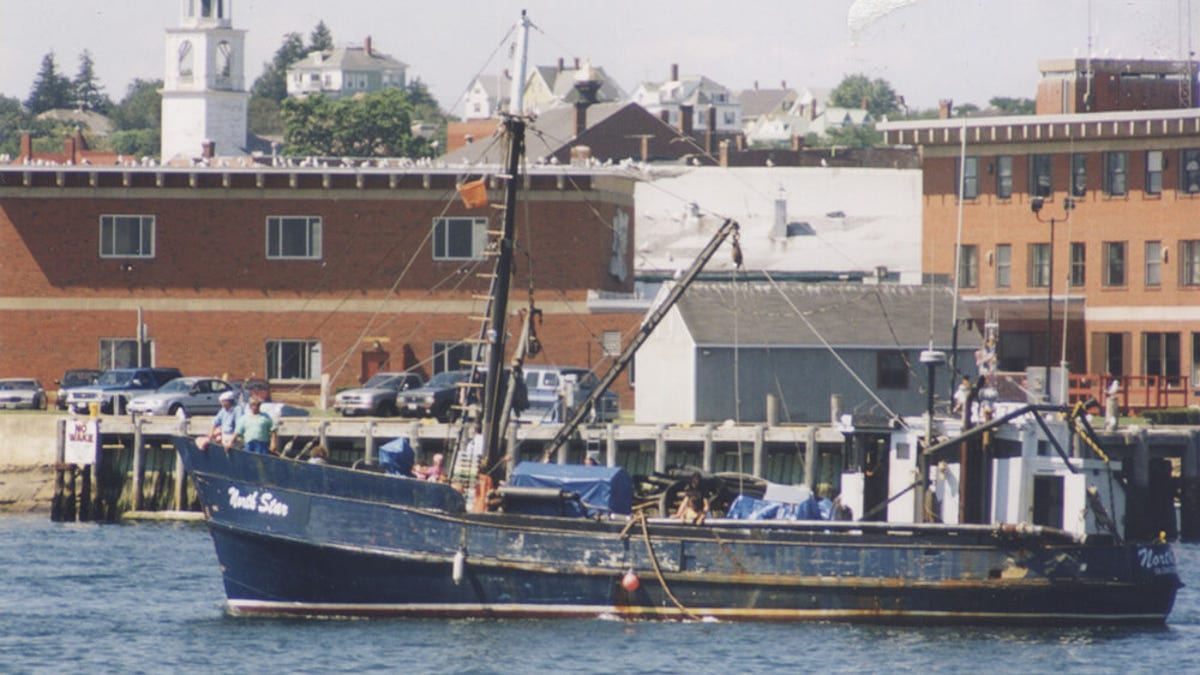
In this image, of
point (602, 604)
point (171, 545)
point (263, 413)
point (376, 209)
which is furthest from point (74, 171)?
point (602, 604)

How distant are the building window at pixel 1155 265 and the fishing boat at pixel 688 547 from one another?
31088 millimetres

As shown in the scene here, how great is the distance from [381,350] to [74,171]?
1034 centimetres

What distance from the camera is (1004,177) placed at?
219 ft

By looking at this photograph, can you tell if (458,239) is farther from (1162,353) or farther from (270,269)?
(1162,353)

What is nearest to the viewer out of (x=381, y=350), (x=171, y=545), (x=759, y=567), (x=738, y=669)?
(x=738, y=669)

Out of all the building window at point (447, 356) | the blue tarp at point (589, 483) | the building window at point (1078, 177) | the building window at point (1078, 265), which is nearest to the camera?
the blue tarp at point (589, 483)

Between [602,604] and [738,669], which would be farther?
[602,604]

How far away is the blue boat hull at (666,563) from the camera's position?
33156 mm

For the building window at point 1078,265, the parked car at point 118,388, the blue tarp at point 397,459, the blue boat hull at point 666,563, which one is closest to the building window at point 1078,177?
the building window at point 1078,265

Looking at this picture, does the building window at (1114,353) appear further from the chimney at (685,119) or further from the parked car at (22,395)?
the chimney at (685,119)

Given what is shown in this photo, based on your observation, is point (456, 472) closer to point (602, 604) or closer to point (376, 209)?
point (602, 604)

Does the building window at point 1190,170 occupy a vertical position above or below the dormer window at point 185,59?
below

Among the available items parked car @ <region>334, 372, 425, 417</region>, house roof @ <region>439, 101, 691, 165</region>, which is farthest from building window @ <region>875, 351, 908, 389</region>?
house roof @ <region>439, 101, 691, 165</region>

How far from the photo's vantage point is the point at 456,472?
35.1 m
